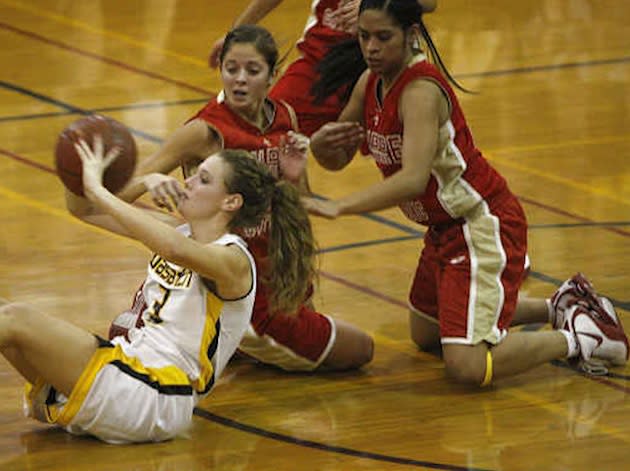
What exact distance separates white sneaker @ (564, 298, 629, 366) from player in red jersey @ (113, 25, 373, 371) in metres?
0.64

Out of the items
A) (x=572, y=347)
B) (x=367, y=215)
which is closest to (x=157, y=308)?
(x=572, y=347)

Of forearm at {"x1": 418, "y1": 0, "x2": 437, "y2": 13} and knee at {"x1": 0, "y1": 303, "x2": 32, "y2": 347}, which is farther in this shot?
forearm at {"x1": 418, "y1": 0, "x2": 437, "y2": 13}

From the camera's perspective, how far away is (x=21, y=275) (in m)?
6.03

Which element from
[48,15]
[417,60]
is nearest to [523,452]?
[417,60]

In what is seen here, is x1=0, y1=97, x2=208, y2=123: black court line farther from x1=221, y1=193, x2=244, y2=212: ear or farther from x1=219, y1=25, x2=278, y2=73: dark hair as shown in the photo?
x1=221, y1=193, x2=244, y2=212: ear

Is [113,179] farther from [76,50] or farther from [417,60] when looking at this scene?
[76,50]

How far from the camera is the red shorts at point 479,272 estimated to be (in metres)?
5.04

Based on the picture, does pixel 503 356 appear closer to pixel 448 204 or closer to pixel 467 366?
pixel 467 366

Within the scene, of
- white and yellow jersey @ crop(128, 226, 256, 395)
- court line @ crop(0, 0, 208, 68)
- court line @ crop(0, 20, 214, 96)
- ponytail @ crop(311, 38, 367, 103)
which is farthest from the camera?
court line @ crop(0, 0, 208, 68)

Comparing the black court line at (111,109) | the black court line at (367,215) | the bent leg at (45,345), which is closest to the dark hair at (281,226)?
the bent leg at (45,345)

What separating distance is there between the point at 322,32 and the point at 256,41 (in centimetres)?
150

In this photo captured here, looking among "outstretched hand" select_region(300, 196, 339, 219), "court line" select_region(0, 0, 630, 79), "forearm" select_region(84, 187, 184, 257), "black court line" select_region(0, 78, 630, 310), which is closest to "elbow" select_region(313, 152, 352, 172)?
"outstretched hand" select_region(300, 196, 339, 219)

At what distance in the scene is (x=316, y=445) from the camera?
14.9ft

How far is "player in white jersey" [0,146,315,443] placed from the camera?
4383 millimetres
